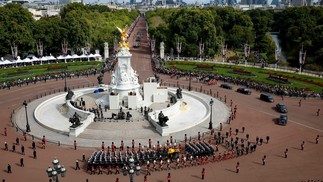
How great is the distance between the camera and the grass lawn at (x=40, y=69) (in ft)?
214

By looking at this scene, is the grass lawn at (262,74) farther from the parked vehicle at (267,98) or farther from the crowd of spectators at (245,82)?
the parked vehicle at (267,98)

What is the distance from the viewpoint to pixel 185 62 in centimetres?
8050

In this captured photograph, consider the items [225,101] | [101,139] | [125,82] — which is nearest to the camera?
[101,139]

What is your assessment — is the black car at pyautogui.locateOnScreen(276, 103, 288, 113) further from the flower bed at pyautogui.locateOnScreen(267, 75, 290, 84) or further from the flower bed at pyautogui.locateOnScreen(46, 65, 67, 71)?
the flower bed at pyautogui.locateOnScreen(46, 65, 67, 71)

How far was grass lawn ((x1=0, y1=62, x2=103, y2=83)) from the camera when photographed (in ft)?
214

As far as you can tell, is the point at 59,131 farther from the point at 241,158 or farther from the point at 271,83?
the point at 271,83

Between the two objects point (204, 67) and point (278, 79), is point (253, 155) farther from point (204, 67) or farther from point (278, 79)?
point (204, 67)

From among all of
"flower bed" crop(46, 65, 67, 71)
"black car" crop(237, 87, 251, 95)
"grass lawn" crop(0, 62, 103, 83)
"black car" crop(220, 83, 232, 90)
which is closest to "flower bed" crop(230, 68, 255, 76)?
"black car" crop(220, 83, 232, 90)

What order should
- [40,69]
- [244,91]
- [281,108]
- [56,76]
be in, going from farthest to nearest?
1. [40,69]
2. [56,76]
3. [244,91]
4. [281,108]

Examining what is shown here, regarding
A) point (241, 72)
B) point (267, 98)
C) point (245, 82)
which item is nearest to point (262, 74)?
point (241, 72)

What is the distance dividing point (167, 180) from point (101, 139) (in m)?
11.1

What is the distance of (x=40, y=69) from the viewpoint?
72562 millimetres

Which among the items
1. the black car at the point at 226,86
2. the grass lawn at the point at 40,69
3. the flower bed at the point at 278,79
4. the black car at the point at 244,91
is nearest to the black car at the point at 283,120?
the black car at the point at 244,91

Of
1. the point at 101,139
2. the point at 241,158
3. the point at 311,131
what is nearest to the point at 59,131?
the point at 101,139
